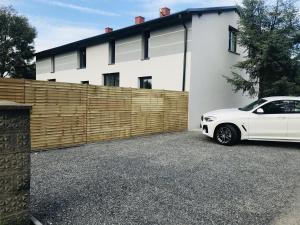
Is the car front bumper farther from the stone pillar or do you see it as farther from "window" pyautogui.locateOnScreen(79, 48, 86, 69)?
"window" pyautogui.locateOnScreen(79, 48, 86, 69)

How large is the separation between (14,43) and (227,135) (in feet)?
96.8

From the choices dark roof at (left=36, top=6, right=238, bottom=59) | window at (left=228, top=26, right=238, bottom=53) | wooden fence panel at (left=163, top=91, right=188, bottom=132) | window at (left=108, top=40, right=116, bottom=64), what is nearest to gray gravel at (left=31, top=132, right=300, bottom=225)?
wooden fence panel at (left=163, top=91, right=188, bottom=132)

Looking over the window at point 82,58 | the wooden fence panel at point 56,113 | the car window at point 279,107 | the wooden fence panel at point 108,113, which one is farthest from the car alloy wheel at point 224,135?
the window at point 82,58

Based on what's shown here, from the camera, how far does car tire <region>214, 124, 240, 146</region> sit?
9344 mm

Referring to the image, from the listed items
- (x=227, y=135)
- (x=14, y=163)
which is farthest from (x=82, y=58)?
(x=14, y=163)

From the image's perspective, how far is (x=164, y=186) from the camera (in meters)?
5.04

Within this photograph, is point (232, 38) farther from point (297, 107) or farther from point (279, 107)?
point (297, 107)

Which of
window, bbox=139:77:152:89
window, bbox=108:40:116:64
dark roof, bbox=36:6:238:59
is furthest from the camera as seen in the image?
window, bbox=108:40:116:64

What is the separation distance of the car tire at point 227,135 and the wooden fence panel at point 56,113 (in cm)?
453

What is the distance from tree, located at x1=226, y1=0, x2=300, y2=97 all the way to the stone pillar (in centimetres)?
1267

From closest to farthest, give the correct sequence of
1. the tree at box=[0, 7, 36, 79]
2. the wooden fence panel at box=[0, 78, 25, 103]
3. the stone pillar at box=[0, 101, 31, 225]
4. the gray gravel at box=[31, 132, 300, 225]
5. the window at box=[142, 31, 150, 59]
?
the stone pillar at box=[0, 101, 31, 225] < the gray gravel at box=[31, 132, 300, 225] < the wooden fence panel at box=[0, 78, 25, 103] < the window at box=[142, 31, 150, 59] < the tree at box=[0, 7, 36, 79]

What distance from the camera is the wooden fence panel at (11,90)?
266 inches

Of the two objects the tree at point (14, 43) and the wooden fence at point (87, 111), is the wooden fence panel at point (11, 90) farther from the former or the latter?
the tree at point (14, 43)

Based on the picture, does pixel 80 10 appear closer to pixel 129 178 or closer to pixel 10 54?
pixel 10 54
